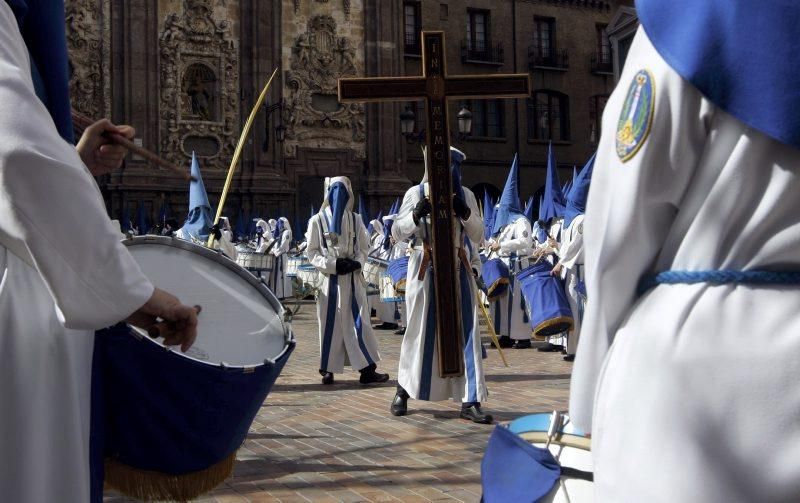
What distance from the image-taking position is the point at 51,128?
2.11m

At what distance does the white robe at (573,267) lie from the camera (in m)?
11.2

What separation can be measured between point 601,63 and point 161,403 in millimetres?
36781

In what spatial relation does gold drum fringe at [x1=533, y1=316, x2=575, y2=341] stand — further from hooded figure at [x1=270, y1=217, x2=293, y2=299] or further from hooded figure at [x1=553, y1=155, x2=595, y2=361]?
hooded figure at [x1=270, y1=217, x2=293, y2=299]

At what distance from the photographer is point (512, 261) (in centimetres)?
1480

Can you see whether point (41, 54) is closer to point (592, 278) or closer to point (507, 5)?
point (592, 278)

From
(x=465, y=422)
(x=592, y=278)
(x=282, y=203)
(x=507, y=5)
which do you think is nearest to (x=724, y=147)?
(x=592, y=278)

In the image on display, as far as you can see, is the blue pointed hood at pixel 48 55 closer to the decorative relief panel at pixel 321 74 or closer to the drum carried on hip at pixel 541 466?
the drum carried on hip at pixel 541 466

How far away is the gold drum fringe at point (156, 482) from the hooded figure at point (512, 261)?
1013 cm

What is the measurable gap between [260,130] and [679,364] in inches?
1104

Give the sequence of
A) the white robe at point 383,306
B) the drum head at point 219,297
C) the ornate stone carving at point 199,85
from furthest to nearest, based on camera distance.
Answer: the ornate stone carving at point 199,85 < the white robe at point 383,306 < the drum head at point 219,297

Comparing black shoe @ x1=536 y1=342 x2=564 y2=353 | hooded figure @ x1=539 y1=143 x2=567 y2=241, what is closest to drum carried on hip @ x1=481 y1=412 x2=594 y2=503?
black shoe @ x1=536 y1=342 x2=564 y2=353

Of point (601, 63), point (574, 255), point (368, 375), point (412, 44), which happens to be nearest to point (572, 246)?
point (574, 255)

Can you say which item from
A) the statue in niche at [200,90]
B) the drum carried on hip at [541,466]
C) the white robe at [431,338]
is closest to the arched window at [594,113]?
the statue in niche at [200,90]

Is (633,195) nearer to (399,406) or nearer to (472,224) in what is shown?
(472,224)
